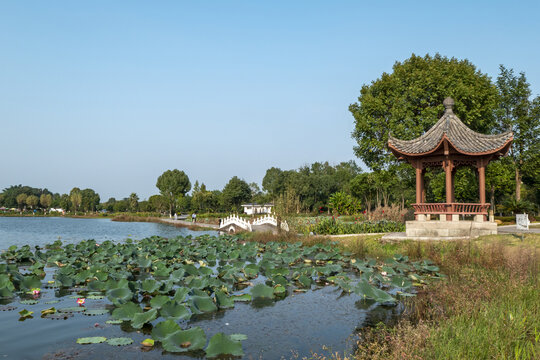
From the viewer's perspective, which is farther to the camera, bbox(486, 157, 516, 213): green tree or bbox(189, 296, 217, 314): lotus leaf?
bbox(486, 157, 516, 213): green tree

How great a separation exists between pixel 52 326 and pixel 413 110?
24.2 metres

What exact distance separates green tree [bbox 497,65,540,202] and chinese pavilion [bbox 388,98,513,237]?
50.5 ft

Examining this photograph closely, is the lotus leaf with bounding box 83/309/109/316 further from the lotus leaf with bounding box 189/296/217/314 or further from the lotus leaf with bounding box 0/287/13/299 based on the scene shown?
the lotus leaf with bounding box 0/287/13/299

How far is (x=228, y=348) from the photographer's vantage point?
489 cm

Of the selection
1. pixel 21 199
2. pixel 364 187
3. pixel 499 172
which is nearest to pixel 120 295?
pixel 499 172

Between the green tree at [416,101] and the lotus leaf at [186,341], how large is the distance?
2196cm

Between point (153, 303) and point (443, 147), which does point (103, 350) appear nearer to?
point (153, 303)

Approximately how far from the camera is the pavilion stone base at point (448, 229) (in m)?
15.9

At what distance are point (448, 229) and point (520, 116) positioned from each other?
20.7 meters

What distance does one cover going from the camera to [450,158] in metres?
16.8

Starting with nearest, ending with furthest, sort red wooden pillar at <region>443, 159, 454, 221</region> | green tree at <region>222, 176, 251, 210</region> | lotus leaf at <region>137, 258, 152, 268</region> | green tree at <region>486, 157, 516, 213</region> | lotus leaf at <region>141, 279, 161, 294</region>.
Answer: lotus leaf at <region>141, 279, 161, 294</region> → lotus leaf at <region>137, 258, 152, 268</region> → red wooden pillar at <region>443, 159, 454, 221</region> → green tree at <region>486, 157, 516, 213</region> → green tree at <region>222, 176, 251, 210</region>

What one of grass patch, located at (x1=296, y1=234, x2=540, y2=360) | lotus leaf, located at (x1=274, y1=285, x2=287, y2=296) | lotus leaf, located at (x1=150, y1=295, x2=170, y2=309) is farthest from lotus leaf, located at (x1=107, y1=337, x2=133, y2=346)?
lotus leaf, located at (x1=274, y1=285, x2=287, y2=296)

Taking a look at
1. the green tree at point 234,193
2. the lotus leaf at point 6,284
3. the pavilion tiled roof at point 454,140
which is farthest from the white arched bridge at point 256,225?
the green tree at point 234,193

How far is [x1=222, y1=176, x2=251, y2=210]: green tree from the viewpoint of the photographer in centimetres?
7031
